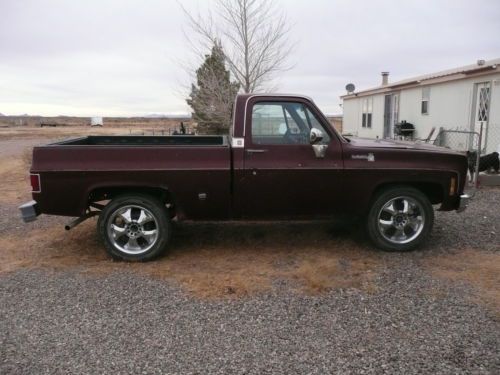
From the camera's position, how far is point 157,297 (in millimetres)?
4406

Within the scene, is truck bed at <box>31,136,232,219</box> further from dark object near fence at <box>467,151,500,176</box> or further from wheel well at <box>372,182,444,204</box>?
dark object near fence at <box>467,151,500,176</box>

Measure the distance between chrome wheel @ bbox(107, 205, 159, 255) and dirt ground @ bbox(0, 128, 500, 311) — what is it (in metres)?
0.21

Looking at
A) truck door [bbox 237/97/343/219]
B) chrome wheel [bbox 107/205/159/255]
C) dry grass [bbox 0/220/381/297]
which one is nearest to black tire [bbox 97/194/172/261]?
chrome wheel [bbox 107/205/159/255]

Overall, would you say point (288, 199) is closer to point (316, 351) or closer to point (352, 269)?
point (352, 269)

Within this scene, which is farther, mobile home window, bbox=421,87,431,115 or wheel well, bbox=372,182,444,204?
mobile home window, bbox=421,87,431,115

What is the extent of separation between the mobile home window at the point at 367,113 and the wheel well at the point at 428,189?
55.2ft

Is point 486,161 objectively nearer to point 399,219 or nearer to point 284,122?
point 399,219

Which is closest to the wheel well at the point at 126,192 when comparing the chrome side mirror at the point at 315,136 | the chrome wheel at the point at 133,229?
the chrome wheel at the point at 133,229

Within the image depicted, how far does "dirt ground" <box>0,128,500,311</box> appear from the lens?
4.71 metres

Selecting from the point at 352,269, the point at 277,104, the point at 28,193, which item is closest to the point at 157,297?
the point at 352,269

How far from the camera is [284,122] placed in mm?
5387

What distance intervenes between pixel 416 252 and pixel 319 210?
1.24m

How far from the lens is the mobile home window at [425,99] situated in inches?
673

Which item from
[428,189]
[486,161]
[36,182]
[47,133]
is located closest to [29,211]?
[36,182]
